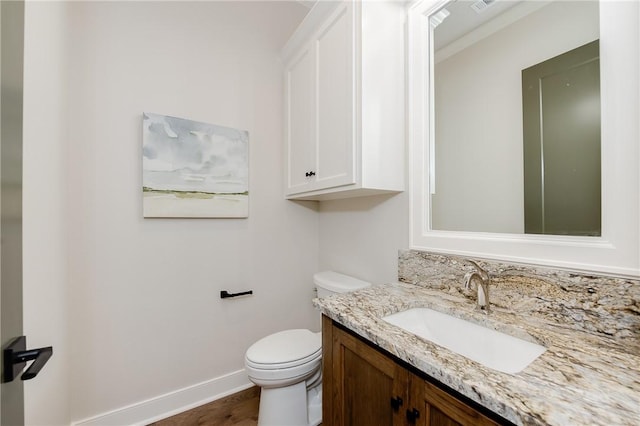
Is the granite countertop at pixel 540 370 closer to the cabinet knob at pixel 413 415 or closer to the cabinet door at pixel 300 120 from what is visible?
the cabinet knob at pixel 413 415

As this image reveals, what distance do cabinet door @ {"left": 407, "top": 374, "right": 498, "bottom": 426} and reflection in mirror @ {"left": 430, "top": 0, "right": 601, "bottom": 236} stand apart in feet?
2.37

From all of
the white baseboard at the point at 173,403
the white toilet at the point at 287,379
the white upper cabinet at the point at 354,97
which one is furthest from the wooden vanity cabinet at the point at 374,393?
the white baseboard at the point at 173,403

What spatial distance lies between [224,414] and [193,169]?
5.00 feet

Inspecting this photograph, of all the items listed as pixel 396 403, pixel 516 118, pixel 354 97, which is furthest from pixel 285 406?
pixel 516 118

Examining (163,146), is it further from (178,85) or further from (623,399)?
(623,399)

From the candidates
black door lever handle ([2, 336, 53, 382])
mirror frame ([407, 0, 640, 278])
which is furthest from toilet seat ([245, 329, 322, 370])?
mirror frame ([407, 0, 640, 278])

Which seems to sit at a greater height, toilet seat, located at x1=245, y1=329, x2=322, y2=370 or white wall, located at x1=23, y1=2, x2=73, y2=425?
white wall, located at x1=23, y1=2, x2=73, y2=425

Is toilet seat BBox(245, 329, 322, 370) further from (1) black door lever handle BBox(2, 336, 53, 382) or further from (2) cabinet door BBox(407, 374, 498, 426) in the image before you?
(1) black door lever handle BBox(2, 336, 53, 382)

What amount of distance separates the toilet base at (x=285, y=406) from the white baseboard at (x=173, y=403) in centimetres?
49

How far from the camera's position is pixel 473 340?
935 mm

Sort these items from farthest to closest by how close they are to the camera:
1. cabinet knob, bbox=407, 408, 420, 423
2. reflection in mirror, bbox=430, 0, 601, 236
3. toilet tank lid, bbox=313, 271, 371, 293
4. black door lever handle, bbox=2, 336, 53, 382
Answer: toilet tank lid, bbox=313, 271, 371, 293, reflection in mirror, bbox=430, 0, 601, 236, cabinet knob, bbox=407, 408, 420, 423, black door lever handle, bbox=2, 336, 53, 382

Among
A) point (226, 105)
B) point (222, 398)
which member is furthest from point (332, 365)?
point (226, 105)

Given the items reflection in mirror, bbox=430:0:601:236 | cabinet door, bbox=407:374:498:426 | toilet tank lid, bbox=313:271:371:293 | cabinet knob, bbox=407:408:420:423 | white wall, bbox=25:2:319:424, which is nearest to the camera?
cabinet door, bbox=407:374:498:426

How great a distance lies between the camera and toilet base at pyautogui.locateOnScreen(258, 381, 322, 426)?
1337 millimetres
